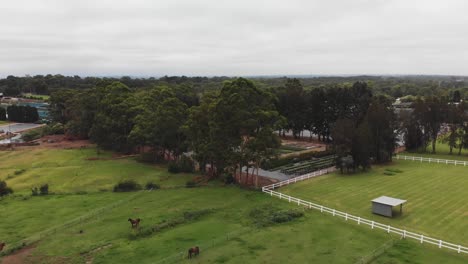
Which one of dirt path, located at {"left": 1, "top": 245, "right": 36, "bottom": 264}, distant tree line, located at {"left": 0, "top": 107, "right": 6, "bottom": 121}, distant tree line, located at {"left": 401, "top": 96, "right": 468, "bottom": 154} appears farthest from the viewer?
distant tree line, located at {"left": 0, "top": 107, "right": 6, "bottom": 121}

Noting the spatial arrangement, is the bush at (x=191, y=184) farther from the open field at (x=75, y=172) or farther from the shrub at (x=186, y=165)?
the shrub at (x=186, y=165)

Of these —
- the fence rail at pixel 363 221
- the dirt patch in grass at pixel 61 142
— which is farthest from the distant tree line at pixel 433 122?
the dirt patch in grass at pixel 61 142

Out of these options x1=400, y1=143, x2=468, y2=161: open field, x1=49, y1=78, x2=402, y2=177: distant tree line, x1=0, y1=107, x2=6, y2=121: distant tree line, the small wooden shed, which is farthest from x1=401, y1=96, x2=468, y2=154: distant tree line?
x1=0, y1=107, x2=6, y2=121: distant tree line

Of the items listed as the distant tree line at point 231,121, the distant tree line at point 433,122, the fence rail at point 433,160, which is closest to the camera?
the distant tree line at point 231,121

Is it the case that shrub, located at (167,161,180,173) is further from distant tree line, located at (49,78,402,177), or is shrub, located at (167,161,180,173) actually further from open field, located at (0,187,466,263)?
open field, located at (0,187,466,263)

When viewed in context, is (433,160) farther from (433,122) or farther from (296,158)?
(296,158)

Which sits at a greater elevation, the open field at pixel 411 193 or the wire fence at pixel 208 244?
the open field at pixel 411 193
